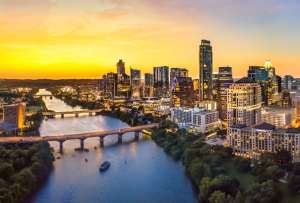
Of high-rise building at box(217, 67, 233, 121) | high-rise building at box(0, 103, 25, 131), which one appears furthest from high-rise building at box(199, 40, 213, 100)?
high-rise building at box(0, 103, 25, 131)

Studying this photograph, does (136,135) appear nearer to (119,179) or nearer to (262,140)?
(262,140)

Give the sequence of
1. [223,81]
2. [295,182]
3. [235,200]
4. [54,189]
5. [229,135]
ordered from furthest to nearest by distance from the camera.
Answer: [223,81]
[229,135]
[54,189]
[295,182]
[235,200]

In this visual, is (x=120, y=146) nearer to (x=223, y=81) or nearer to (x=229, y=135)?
(x=229, y=135)

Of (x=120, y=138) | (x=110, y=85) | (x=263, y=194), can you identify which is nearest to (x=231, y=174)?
(x=263, y=194)

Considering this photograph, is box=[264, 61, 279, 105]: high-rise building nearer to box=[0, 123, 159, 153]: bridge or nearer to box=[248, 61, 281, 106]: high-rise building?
box=[248, 61, 281, 106]: high-rise building

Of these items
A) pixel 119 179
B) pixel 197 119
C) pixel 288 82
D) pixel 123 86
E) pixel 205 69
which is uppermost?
pixel 205 69

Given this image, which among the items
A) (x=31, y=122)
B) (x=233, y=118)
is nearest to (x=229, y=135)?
(x=233, y=118)
